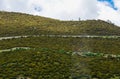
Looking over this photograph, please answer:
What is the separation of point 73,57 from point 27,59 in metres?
5.49

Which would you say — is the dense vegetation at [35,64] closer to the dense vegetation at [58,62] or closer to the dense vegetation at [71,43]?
the dense vegetation at [58,62]

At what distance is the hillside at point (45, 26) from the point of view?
79125 millimetres

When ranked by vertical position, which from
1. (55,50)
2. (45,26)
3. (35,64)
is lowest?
(35,64)

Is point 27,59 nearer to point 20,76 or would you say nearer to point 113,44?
point 20,76

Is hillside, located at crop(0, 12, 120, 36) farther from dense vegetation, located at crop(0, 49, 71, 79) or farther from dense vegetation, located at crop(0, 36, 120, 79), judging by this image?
dense vegetation, located at crop(0, 49, 71, 79)

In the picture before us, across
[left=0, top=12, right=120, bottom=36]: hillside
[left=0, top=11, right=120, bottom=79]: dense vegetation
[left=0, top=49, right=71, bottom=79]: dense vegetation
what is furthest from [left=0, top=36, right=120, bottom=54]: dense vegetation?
[left=0, top=12, right=120, bottom=36]: hillside

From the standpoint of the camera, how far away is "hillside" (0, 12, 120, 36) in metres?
79.1

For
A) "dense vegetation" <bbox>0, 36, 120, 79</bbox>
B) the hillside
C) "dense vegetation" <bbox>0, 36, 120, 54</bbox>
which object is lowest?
"dense vegetation" <bbox>0, 36, 120, 79</bbox>

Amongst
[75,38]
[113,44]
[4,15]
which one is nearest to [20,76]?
[113,44]

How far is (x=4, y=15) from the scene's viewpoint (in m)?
96.9

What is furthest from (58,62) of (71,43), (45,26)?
(45,26)

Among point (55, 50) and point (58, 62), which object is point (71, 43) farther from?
point (58, 62)

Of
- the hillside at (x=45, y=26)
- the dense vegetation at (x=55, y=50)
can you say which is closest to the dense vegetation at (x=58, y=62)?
the dense vegetation at (x=55, y=50)

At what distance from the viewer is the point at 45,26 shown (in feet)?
282
